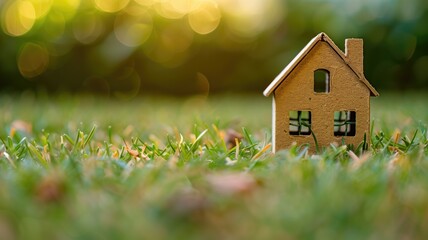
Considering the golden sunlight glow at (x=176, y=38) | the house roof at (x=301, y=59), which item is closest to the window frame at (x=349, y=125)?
the house roof at (x=301, y=59)

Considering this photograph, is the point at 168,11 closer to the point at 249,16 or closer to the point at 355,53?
the point at 249,16

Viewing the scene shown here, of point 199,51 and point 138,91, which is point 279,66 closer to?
point 199,51

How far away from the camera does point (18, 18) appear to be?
642cm

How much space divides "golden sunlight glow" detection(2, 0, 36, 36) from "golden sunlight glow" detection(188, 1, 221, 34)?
1.59 meters

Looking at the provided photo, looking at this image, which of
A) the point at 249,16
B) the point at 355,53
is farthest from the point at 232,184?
the point at 249,16

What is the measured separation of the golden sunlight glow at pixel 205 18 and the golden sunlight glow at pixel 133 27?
0.44 meters

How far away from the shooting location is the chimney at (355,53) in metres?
1.85

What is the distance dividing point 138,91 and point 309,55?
16.5ft

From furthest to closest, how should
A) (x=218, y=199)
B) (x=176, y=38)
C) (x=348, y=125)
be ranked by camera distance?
(x=176, y=38) → (x=348, y=125) → (x=218, y=199)

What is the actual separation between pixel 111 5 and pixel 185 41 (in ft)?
2.71

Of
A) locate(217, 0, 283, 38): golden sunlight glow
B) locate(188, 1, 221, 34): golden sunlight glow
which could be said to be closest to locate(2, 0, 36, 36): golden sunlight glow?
locate(188, 1, 221, 34): golden sunlight glow

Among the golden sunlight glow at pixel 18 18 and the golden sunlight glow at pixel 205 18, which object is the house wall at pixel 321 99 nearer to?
the golden sunlight glow at pixel 205 18

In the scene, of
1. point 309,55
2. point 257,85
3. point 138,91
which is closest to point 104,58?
point 138,91

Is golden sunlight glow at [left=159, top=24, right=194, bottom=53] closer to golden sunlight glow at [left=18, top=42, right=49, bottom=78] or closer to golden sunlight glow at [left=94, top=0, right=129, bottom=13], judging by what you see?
golden sunlight glow at [left=94, top=0, right=129, bottom=13]
